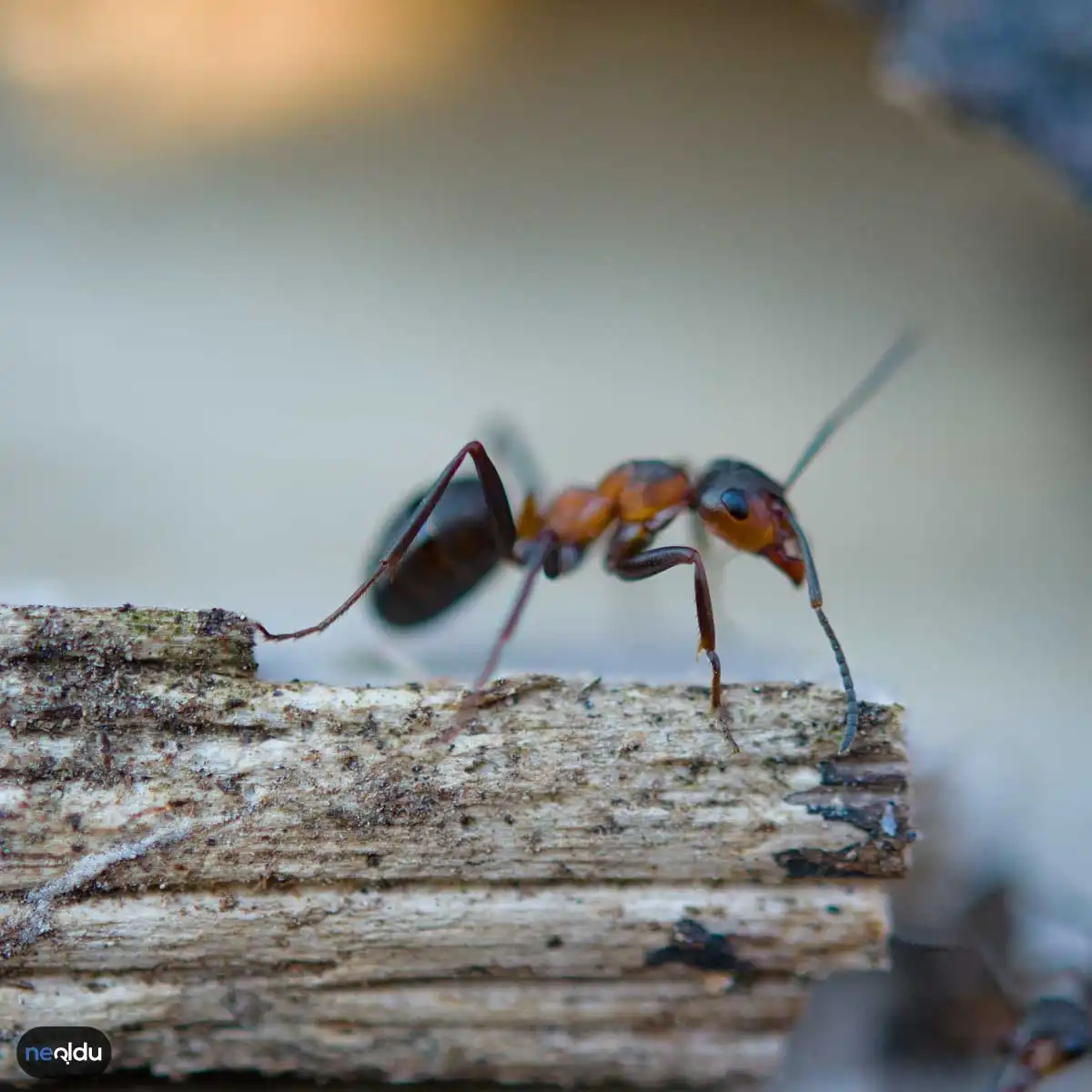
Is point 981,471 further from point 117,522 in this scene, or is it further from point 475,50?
point 117,522

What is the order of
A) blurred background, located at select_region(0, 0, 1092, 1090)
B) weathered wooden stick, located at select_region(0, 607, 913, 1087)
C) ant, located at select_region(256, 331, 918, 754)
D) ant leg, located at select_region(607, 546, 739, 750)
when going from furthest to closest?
blurred background, located at select_region(0, 0, 1092, 1090) → ant, located at select_region(256, 331, 918, 754) → ant leg, located at select_region(607, 546, 739, 750) → weathered wooden stick, located at select_region(0, 607, 913, 1087)

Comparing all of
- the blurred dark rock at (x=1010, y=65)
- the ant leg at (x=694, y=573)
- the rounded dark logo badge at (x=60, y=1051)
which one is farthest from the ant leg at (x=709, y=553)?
the rounded dark logo badge at (x=60, y=1051)

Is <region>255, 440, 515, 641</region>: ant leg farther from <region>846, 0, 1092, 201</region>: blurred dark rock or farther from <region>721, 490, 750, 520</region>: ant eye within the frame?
<region>846, 0, 1092, 201</region>: blurred dark rock

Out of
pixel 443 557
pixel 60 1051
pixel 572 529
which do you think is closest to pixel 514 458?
pixel 572 529

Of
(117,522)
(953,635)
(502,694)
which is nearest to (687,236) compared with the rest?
(953,635)

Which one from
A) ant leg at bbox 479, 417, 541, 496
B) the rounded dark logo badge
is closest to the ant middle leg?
ant leg at bbox 479, 417, 541, 496

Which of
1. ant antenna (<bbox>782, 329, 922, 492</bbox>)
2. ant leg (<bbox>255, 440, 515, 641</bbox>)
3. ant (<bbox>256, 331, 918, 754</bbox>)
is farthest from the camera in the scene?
ant antenna (<bbox>782, 329, 922, 492</bbox>)

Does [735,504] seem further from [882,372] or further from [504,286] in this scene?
[504,286]

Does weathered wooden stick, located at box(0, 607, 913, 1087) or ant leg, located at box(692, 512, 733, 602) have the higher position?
ant leg, located at box(692, 512, 733, 602)
